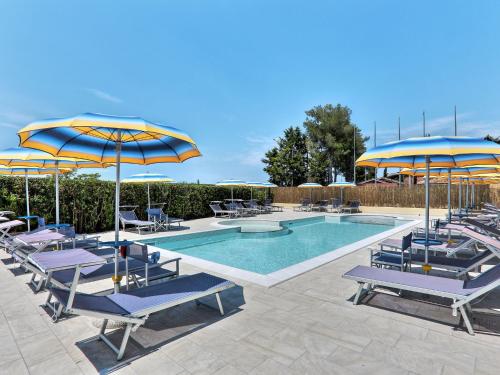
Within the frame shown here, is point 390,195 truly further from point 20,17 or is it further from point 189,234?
point 20,17

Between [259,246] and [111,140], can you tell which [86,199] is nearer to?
[259,246]

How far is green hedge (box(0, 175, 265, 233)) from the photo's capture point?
998 cm

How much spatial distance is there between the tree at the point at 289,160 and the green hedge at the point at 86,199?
79.3 feet

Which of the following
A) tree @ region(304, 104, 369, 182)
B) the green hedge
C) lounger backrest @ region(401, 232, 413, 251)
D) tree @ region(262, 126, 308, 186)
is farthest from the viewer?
tree @ region(304, 104, 369, 182)

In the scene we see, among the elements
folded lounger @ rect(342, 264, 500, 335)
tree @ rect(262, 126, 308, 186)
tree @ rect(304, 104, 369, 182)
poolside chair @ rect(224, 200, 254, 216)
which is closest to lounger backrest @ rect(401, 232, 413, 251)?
folded lounger @ rect(342, 264, 500, 335)

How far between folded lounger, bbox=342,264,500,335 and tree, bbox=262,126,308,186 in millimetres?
35148

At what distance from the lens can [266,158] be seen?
135 ft

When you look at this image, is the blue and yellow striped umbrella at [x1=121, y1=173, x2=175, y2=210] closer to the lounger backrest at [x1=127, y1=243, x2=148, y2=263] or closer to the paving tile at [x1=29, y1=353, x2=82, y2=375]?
the lounger backrest at [x1=127, y1=243, x2=148, y2=263]

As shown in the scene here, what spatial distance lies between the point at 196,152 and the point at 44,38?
475 inches

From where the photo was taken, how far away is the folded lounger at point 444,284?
10.2 feet

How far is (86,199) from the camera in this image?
11430mm

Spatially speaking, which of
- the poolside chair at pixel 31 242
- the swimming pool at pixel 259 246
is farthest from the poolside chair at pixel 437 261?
the poolside chair at pixel 31 242

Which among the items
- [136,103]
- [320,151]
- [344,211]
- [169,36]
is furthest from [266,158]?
[169,36]

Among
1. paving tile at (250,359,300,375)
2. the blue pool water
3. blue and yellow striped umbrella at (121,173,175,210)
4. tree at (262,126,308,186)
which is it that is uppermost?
tree at (262,126,308,186)
